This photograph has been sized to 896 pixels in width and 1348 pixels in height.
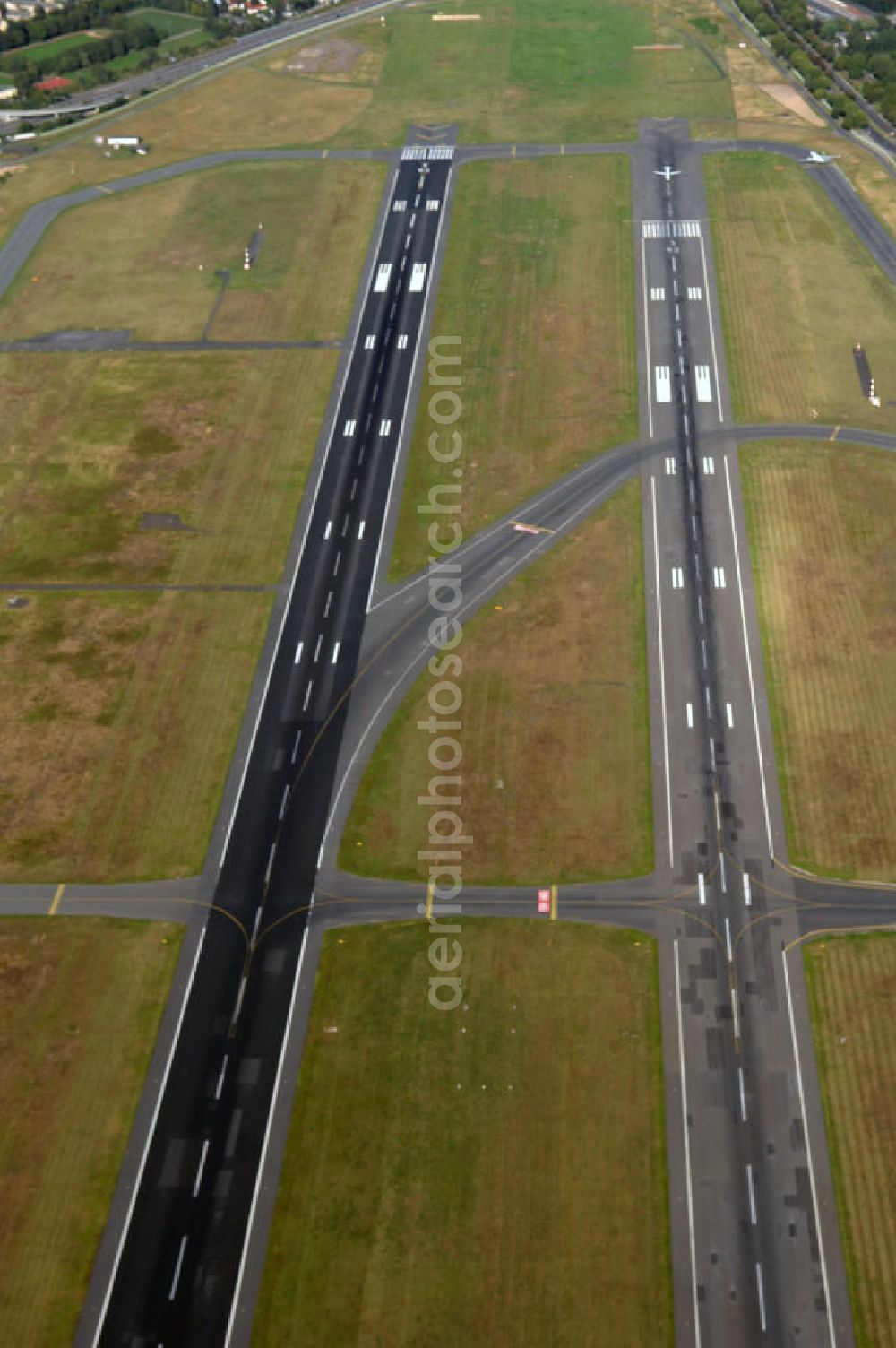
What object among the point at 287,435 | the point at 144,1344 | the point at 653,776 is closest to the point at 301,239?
the point at 287,435

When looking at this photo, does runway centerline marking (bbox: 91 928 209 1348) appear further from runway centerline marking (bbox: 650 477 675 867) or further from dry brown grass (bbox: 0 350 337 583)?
dry brown grass (bbox: 0 350 337 583)

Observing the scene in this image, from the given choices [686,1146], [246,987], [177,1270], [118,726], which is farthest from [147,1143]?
[118,726]

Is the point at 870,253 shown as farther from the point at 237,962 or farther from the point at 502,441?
the point at 237,962

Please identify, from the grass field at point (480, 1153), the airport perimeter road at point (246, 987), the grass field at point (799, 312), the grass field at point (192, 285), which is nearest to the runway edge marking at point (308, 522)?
the airport perimeter road at point (246, 987)

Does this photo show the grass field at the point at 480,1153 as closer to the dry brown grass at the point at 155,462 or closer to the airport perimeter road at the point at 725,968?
the airport perimeter road at the point at 725,968

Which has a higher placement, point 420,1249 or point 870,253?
point 870,253

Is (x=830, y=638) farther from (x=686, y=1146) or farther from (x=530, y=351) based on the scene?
(x=530, y=351)
